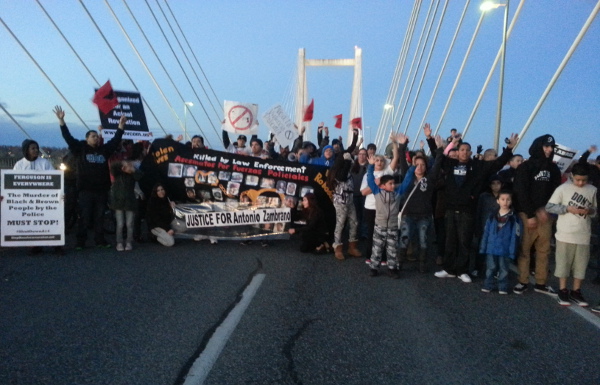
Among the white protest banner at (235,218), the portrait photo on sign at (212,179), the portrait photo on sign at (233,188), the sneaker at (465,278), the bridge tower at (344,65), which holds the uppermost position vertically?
the bridge tower at (344,65)

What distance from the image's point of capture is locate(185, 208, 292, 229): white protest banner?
8867mm

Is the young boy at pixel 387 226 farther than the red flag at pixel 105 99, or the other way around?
the red flag at pixel 105 99

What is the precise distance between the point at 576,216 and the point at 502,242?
0.86 metres

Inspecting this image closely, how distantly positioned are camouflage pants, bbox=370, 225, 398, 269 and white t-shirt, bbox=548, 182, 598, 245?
80.2 inches

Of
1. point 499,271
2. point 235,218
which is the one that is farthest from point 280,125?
point 499,271

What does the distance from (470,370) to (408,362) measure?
44 centimetres

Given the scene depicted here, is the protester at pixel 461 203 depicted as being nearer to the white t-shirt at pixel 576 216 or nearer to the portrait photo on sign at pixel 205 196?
the white t-shirt at pixel 576 216

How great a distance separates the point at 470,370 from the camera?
144 inches

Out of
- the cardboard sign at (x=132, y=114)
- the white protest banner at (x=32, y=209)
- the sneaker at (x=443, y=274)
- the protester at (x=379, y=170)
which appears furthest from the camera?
the cardboard sign at (x=132, y=114)

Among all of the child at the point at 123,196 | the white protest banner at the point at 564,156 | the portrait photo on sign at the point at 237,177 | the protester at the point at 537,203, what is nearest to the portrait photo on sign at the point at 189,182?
the portrait photo on sign at the point at 237,177

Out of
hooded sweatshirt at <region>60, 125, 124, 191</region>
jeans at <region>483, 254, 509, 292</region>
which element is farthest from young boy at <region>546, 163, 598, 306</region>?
hooded sweatshirt at <region>60, 125, 124, 191</region>

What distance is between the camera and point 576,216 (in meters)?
5.69

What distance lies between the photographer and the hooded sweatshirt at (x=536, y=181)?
243 inches

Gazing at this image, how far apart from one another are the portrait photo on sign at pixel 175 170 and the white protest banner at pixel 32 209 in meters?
2.07
